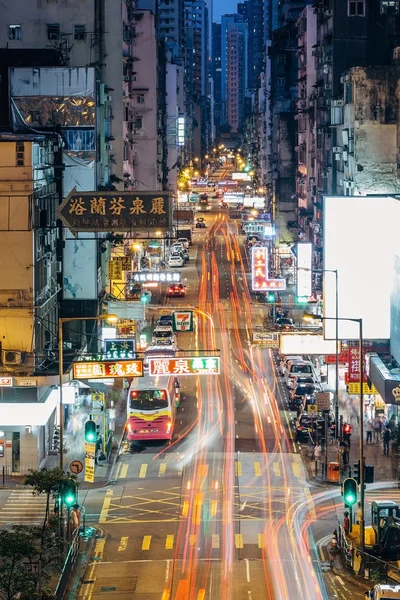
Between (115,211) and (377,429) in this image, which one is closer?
(115,211)

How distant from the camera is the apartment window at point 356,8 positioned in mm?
97750

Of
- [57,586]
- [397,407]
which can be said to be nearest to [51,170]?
[397,407]

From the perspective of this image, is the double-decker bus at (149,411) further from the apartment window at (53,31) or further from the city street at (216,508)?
the apartment window at (53,31)

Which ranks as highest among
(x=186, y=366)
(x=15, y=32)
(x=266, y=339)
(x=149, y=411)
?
(x=15, y=32)

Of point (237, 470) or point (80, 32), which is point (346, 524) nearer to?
point (237, 470)

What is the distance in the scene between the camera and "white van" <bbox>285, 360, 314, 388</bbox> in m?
73.7

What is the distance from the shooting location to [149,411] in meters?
60.6

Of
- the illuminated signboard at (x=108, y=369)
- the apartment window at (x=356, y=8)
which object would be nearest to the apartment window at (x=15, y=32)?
the apartment window at (x=356, y=8)

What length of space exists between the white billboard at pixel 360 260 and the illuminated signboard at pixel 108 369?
20.7 meters

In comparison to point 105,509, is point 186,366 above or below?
above

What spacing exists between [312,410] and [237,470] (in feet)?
25.6

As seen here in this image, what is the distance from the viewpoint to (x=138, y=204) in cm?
4319

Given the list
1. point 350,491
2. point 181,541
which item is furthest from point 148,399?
point 350,491

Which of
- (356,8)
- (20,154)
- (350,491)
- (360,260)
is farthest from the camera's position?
(356,8)
